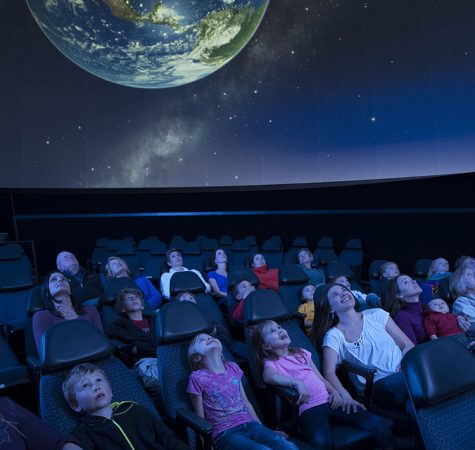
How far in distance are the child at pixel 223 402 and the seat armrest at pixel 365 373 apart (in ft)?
1.99

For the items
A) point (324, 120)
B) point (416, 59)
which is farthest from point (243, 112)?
point (416, 59)

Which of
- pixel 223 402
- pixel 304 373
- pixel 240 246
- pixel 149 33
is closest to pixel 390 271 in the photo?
pixel 304 373

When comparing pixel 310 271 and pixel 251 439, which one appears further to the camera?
pixel 310 271

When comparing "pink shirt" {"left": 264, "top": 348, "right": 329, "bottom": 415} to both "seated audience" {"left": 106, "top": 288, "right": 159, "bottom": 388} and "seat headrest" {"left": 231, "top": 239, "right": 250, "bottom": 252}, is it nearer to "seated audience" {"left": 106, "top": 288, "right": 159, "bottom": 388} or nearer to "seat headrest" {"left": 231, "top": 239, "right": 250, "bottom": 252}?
"seated audience" {"left": 106, "top": 288, "right": 159, "bottom": 388}

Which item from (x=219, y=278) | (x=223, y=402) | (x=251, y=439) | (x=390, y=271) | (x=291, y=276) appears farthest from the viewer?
(x=219, y=278)

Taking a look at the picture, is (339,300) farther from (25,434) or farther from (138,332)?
(25,434)

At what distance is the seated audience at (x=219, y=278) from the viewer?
478 centimetres

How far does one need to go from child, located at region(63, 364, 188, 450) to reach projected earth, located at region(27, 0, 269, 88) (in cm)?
423

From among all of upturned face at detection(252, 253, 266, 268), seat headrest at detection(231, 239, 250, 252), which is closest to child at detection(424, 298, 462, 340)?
upturned face at detection(252, 253, 266, 268)

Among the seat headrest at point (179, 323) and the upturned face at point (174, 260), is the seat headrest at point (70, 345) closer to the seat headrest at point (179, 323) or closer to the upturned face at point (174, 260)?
the seat headrest at point (179, 323)

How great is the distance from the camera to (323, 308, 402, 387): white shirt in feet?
8.43

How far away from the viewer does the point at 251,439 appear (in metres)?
2.01

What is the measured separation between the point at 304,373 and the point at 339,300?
1.67 feet

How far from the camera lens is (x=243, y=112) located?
29.2 ft
